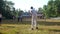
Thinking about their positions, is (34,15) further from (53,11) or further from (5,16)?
(53,11)

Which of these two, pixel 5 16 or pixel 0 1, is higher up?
pixel 0 1

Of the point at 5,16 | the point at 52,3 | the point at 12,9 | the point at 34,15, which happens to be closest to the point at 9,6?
the point at 12,9

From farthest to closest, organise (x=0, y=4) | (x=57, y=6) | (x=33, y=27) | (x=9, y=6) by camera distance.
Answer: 1. (x=57, y=6)
2. (x=9, y=6)
3. (x=0, y=4)
4. (x=33, y=27)

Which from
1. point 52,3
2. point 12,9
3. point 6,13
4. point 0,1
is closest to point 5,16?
point 6,13

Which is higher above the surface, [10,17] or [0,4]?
[0,4]

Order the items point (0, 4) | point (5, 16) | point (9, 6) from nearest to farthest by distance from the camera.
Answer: point (0, 4)
point (5, 16)
point (9, 6)

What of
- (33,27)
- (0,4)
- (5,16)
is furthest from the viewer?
(5,16)

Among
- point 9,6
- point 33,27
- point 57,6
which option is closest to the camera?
point 33,27

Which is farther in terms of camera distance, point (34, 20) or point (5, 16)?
point (5, 16)

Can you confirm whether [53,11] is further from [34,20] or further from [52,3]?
[34,20]

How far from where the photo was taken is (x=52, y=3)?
77.9 meters

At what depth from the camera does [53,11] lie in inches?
3159

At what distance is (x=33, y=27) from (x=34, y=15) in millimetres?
871

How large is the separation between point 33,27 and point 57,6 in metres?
63.1
